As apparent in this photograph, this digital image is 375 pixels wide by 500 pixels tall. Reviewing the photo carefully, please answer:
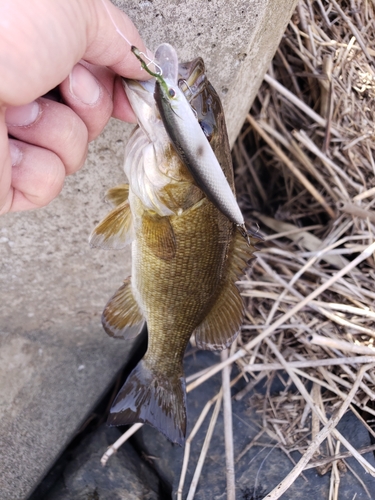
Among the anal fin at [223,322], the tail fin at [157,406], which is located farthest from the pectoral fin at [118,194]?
the tail fin at [157,406]

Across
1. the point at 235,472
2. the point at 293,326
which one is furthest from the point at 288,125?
the point at 235,472

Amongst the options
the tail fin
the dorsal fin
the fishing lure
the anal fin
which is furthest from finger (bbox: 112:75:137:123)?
the tail fin

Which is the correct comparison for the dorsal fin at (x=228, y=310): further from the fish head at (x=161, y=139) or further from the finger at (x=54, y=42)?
the finger at (x=54, y=42)

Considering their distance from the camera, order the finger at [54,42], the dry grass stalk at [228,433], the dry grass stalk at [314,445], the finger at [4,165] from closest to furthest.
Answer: the finger at [54,42], the finger at [4,165], the dry grass stalk at [314,445], the dry grass stalk at [228,433]

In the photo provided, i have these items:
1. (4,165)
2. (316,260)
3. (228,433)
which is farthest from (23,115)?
(316,260)

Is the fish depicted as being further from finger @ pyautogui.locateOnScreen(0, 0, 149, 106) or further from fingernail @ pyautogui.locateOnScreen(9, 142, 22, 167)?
fingernail @ pyautogui.locateOnScreen(9, 142, 22, 167)

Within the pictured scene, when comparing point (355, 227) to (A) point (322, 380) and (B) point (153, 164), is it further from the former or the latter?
(B) point (153, 164)

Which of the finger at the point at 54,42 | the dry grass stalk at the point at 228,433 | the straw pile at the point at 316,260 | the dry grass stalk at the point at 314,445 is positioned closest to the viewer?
the finger at the point at 54,42
